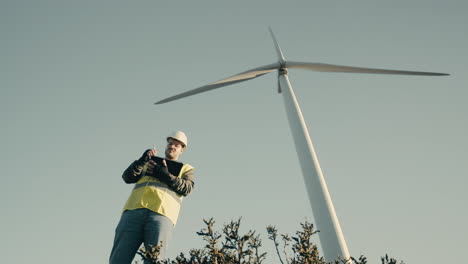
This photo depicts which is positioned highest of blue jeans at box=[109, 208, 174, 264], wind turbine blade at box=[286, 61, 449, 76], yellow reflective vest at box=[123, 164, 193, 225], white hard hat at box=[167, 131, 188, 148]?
wind turbine blade at box=[286, 61, 449, 76]

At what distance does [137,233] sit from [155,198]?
1.65ft

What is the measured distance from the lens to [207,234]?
116 inches

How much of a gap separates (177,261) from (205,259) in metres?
0.23

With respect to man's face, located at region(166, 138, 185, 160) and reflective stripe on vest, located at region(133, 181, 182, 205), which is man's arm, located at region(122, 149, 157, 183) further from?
man's face, located at region(166, 138, 185, 160)

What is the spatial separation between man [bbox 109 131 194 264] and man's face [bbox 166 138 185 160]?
0.31 meters

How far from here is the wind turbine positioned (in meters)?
6.21

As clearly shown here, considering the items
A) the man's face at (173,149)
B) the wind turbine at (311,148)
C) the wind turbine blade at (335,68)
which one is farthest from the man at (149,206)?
the wind turbine blade at (335,68)

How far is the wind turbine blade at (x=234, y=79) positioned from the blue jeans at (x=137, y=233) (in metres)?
7.62

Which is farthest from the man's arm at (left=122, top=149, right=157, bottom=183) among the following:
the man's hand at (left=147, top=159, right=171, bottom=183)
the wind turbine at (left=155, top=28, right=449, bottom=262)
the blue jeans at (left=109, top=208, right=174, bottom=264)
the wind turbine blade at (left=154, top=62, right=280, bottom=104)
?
the wind turbine blade at (left=154, top=62, right=280, bottom=104)

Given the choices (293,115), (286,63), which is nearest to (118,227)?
(293,115)

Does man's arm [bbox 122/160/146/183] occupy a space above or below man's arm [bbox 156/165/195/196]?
above

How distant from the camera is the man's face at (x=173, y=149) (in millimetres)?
5094

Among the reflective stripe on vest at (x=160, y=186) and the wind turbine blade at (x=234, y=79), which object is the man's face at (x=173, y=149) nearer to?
the reflective stripe on vest at (x=160, y=186)

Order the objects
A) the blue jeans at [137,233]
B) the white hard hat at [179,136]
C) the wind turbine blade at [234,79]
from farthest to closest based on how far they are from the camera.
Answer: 1. the wind turbine blade at [234,79]
2. the white hard hat at [179,136]
3. the blue jeans at [137,233]
